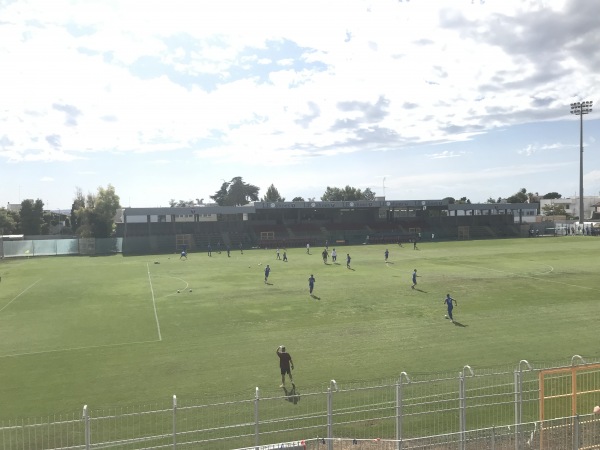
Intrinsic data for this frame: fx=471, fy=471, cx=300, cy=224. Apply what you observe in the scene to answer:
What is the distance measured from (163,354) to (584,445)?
50.7ft

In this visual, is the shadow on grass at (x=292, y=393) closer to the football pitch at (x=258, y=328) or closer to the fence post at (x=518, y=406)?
the football pitch at (x=258, y=328)

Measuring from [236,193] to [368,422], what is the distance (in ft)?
530

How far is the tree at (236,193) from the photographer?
17085 centimetres

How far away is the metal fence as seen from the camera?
1080 cm

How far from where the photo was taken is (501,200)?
541ft

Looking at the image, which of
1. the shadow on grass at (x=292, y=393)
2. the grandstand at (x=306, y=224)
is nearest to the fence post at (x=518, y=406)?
the shadow on grass at (x=292, y=393)

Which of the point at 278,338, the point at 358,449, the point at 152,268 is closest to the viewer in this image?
the point at 358,449

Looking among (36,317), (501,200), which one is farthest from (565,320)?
(501,200)

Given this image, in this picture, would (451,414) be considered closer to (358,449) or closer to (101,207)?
(358,449)

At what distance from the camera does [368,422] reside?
1327 cm

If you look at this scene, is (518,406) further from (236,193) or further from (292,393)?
(236,193)

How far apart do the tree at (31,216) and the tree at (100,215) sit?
1221 centimetres

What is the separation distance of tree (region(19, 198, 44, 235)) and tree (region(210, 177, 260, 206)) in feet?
248

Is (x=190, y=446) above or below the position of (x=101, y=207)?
below
